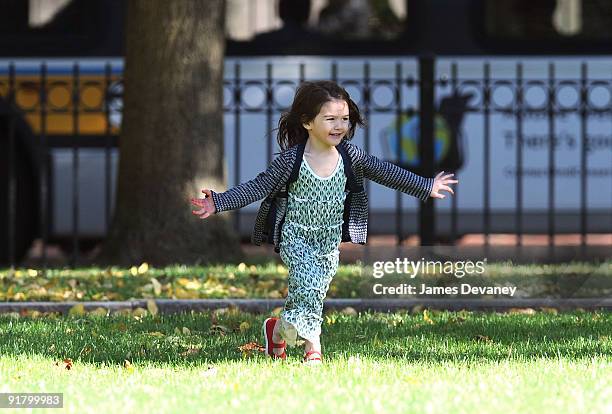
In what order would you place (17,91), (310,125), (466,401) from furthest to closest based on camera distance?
(17,91), (310,125), (466,401)

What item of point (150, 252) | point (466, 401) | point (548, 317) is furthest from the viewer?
point (150, 252)

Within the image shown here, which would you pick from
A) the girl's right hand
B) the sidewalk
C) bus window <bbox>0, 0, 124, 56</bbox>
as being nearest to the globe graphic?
the sidewalk

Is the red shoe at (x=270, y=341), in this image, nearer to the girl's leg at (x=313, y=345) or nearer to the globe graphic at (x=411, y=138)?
the girl's leg at (x=313, y=345)

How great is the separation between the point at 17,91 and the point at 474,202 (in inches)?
173

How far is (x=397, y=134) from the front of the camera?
503 inches

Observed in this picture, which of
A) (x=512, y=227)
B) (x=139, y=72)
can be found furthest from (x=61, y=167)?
(x=512, y=227)

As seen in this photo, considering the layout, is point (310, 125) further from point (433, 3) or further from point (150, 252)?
point (433, 3)

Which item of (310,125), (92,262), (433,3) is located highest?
(433,3)

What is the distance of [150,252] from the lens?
11.4 meters

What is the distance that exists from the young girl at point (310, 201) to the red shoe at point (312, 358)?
0.02m

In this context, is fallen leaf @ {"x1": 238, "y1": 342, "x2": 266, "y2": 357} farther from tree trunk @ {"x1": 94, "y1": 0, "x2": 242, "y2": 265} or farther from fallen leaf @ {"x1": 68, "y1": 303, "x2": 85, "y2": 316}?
tree trunk @ {"x1": 94, "y1": 0, "x2": 242, "y2": 265}

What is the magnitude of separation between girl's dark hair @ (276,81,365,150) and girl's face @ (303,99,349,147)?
27 mm

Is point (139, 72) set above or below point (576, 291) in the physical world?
above

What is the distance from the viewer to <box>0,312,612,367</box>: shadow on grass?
260 inches
